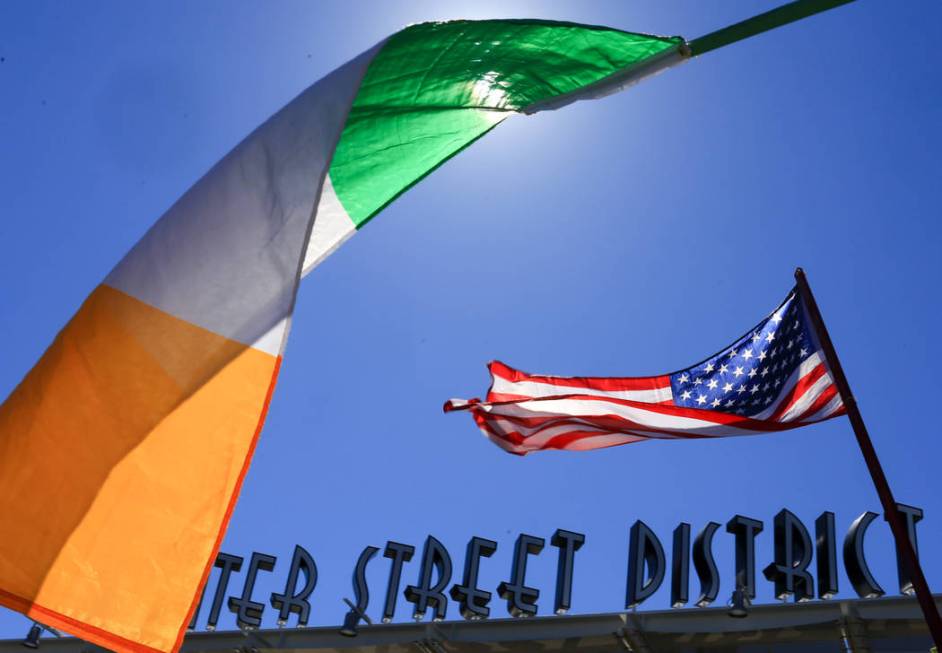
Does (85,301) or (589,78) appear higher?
(589,78)

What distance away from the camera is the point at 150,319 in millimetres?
3746

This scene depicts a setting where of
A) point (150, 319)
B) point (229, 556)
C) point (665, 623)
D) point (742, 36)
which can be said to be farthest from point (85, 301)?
point (229, 556)

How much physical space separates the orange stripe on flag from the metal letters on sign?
18.0 metres

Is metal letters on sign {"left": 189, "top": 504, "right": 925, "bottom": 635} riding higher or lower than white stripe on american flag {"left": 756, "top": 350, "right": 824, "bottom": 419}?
higher

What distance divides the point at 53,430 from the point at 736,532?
2041 centimetres

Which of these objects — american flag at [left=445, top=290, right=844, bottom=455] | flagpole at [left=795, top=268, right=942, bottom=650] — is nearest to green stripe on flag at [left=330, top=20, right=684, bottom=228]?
flagpole at [left=795, top=268, right=942, bottom=650]

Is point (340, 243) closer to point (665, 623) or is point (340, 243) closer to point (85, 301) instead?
point (85, 301)

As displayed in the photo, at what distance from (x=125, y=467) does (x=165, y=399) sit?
27 cm

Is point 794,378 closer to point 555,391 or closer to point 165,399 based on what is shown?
point 555,391

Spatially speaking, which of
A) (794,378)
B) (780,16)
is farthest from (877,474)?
(780,16)

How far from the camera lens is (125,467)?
3.47 m

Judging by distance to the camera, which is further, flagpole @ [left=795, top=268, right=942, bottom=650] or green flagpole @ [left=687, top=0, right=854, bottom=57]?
flagpole @ [left=795, top=268, right=942, bottom=650]

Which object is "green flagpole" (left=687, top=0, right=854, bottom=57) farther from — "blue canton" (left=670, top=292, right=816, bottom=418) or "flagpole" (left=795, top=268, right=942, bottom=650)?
"blue canton" (left=670, top=292, right=816, bottom=418)

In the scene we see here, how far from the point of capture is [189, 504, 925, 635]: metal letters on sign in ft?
67.6
